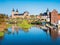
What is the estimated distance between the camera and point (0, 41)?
22.3ft

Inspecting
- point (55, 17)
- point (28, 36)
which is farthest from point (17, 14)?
point (28, 36)

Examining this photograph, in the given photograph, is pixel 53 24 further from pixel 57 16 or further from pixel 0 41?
pixel 0 41

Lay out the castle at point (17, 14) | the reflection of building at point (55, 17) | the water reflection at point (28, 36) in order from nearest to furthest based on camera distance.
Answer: the water reflection at point (28, 36)
the castle at point (17, 14)
the reflection of building at point (55, 17)

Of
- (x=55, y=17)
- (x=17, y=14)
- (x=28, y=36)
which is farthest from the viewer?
(x=55, y=17)

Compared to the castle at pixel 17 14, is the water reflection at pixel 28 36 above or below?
below

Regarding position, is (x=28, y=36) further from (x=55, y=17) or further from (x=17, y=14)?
(x=55, y=17)

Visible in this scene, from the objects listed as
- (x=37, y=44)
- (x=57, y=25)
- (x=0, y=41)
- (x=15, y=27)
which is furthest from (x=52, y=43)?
(x=15, y=27)

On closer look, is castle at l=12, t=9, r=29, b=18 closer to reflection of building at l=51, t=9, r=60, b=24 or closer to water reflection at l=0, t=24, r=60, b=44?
water reflection at l=0, t=24, r=60, b=44

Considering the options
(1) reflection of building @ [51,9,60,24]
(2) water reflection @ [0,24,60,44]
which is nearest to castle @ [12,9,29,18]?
(2) water reflection @ [0,24,60,44]

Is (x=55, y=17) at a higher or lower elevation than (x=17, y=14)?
lower

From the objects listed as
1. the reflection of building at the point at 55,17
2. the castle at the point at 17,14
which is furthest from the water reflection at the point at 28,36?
the reflection of building at the point at 55,17

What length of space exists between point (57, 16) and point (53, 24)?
34.1 inches

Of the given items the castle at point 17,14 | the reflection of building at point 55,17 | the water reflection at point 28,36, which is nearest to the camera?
the water reflection at point 28,36

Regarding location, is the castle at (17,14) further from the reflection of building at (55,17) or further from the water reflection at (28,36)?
the reflection of building at (55,17)
